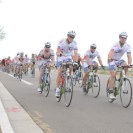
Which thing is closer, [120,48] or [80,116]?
[80,116]

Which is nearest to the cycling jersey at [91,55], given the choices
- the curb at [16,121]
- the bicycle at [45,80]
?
the bicycle at [45,80]

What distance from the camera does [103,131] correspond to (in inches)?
300

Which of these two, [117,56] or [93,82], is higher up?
[117,56]

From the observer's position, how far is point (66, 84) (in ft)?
37.2

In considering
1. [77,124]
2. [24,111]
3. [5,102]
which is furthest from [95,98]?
[77,124]

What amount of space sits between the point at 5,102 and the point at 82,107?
82.9 inches

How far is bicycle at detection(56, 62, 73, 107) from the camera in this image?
36.5 ft

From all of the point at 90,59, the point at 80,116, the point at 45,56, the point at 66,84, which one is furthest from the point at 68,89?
the point at 90,59

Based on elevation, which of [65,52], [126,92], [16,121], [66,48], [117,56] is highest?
[66,48]

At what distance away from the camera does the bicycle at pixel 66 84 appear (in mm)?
11133

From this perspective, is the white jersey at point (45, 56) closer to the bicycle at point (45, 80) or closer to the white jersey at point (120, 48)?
the bicycle at point (45, 80)

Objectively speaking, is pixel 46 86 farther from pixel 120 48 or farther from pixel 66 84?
pixel 120 48

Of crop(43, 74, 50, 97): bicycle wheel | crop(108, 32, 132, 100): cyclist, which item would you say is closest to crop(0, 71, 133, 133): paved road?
crop(108, 32, 132, 100): cyclist

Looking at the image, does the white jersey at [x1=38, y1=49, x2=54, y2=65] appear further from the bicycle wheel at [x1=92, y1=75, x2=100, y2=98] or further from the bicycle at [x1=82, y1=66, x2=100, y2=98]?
the bicycle wheel at [x1=92, y1=75, x2=100, y2=98]
